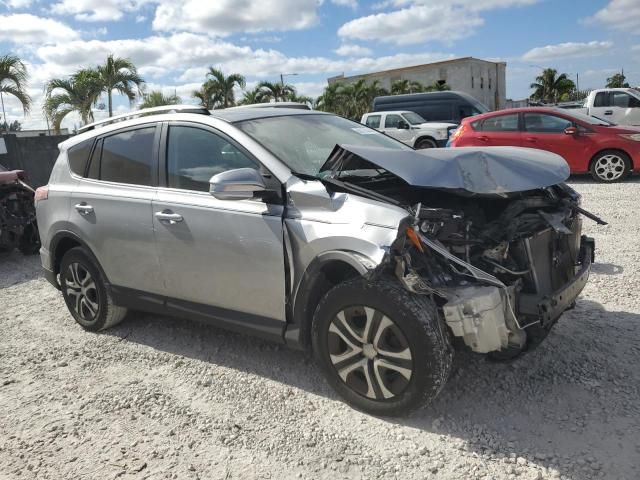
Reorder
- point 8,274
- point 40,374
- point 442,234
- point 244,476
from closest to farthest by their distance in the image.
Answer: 1. point 244,476
2. point 442,234
3. point 40,374
4. point 8,274

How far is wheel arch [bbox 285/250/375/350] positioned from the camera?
306cm

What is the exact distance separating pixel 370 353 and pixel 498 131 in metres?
9.78

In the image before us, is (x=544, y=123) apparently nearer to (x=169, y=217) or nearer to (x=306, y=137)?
(x=306, y=137)

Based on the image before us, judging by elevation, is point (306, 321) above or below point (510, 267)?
below

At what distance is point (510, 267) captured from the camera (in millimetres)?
3055

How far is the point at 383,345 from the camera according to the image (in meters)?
2.92

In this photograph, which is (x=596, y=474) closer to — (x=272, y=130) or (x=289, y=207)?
(x=289, y=207)

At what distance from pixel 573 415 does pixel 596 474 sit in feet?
1.62

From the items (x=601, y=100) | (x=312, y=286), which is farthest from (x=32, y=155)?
(x=601, y=100)

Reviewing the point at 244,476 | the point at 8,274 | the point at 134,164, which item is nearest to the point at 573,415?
the point at 244,476

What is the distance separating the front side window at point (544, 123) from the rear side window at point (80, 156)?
9163 mm

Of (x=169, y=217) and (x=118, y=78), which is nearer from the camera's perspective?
(x=169, y=217)

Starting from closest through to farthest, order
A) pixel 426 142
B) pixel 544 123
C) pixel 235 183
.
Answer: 1. pixel 235 183
2. pixel 544 123
3. pixel 426 142

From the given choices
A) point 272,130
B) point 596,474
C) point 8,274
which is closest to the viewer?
point 596,474
